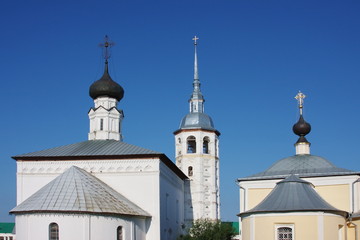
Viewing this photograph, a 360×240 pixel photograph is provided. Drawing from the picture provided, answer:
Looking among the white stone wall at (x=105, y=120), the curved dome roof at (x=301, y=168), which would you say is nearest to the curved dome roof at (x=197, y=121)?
the white stone wall at (x=105, y=120)

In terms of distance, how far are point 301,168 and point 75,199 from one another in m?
10.6

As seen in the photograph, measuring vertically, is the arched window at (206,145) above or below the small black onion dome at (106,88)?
below

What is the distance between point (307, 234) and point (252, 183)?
20.8ft

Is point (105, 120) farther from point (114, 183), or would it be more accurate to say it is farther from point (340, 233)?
point (340, 233)

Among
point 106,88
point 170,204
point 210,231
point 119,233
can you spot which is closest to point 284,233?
point 119,233

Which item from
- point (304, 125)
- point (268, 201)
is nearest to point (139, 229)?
point (268, 201)

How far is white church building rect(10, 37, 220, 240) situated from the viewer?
75.5ft

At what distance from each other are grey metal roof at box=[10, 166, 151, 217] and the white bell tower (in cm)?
1150

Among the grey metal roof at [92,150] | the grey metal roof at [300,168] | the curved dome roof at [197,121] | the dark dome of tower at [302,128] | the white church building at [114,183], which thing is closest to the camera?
the white church building at [114,183]

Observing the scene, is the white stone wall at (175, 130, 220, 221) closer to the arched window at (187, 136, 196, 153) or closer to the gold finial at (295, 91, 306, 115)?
the arched window at (187, 136, 196, 153)

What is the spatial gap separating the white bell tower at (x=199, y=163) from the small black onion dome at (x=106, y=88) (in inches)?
282

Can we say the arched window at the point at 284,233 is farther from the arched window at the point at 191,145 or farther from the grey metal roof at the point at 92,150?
the arched window at the point at 191,145

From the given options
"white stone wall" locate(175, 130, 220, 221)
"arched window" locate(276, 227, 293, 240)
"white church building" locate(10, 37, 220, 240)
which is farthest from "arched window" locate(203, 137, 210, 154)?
"arched window" locate(276, 227, 293, 240)

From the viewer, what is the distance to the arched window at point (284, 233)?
21641mm
